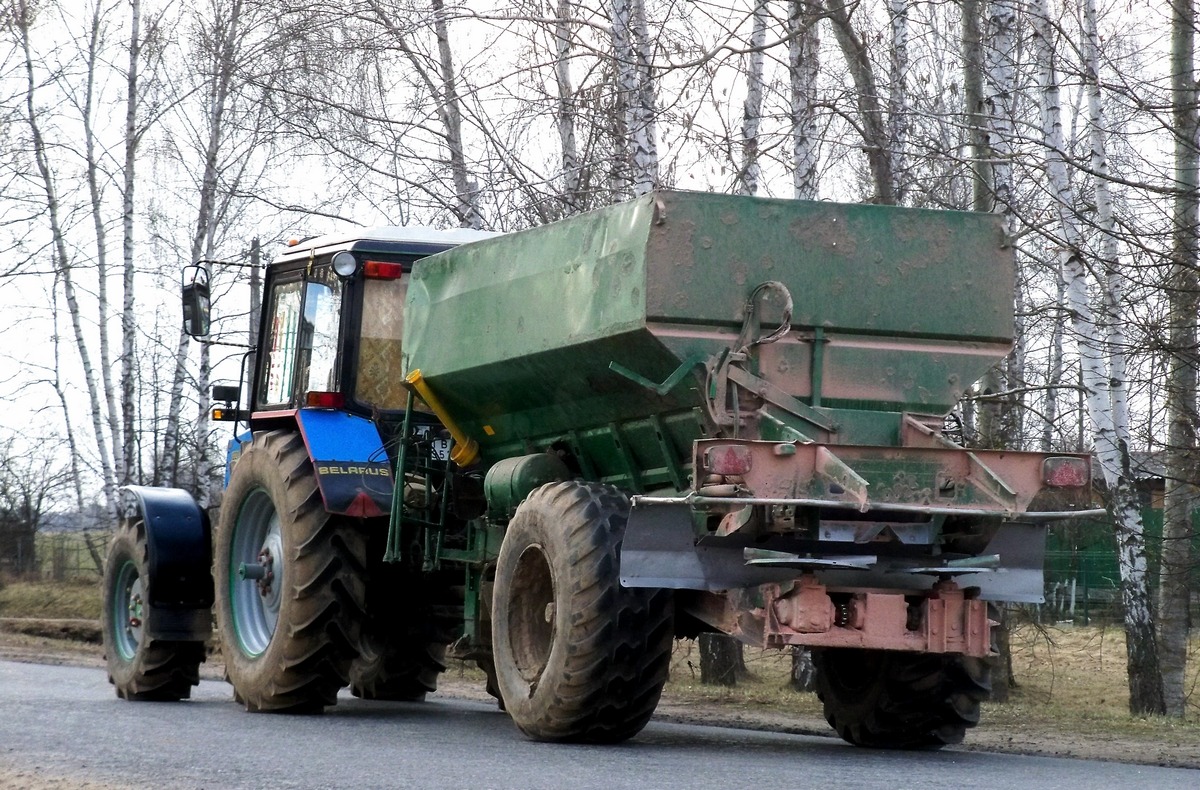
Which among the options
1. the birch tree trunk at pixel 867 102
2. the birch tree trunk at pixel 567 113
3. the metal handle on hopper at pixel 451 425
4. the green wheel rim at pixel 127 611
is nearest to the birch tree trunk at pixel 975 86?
the birch tree trunk at pixel 867 102

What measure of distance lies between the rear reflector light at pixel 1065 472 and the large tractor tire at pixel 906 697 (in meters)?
1.09

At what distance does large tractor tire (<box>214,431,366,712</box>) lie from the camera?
1044 cm

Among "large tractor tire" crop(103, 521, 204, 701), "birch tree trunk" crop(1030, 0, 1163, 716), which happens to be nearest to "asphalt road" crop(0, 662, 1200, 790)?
"large tractor tire" crop(103, 521, 204, 701)

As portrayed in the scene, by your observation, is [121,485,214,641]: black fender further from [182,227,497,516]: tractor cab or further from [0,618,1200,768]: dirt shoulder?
[0,618,1200,768]: dirt shoulder

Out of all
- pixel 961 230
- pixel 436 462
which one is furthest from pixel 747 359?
pixel 436 462

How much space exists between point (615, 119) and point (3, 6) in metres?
14.5

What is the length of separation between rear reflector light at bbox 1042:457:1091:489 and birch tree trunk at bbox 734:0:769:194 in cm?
716

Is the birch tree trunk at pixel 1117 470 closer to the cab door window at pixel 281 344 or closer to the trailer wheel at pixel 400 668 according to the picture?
the trailer wheel at pixel 400 668

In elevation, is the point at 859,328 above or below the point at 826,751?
above

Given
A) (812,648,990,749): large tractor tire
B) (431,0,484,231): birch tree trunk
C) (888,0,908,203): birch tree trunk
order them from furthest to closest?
(431,0,484,231): birch tree trunk < (888,0,908,203): birch tree trunk < (812,648,990,749): large tractor tire

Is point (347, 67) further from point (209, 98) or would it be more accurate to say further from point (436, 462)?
point (436, 462)

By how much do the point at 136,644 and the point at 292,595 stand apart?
2530 millimetres

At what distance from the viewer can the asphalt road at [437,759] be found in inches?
270

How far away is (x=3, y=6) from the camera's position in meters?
26.2
